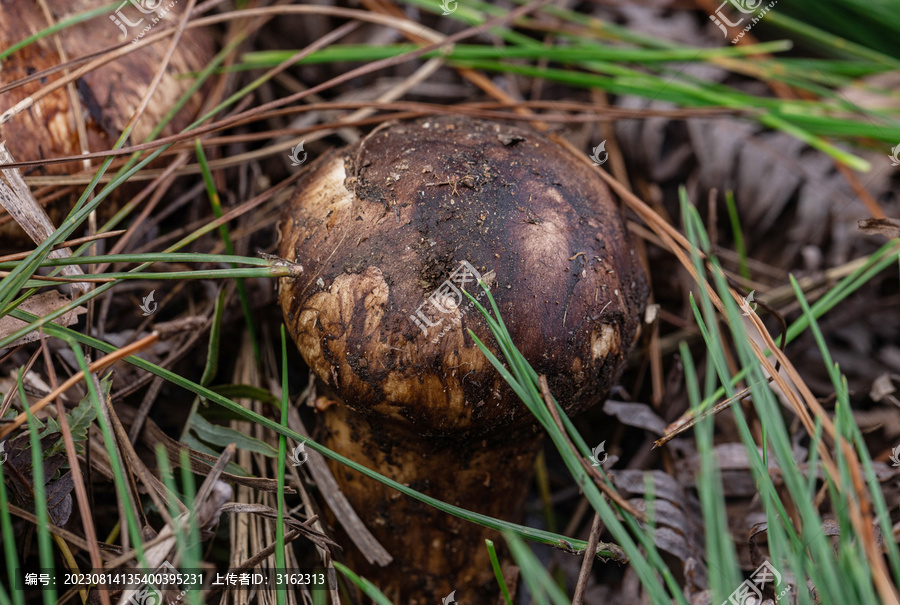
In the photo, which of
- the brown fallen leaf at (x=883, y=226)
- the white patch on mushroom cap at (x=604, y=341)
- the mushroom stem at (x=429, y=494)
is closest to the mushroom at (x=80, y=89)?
the mushroom stem at (x=429, y=494)

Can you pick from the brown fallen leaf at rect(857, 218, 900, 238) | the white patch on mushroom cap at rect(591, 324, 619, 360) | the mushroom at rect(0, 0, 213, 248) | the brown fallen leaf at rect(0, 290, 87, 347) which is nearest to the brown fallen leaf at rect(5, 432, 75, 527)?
the brown fallen leaf at rect(0, 290, 87, 347)

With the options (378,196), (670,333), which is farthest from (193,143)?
(670,333)

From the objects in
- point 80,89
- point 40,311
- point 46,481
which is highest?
point 80,89

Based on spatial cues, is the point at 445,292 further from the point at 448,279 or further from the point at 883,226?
the point at 883,226

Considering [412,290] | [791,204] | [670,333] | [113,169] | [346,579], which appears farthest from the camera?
[791,204]

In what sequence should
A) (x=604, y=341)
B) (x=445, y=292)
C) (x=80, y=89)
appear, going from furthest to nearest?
(x=80, y=89), (x=604, y=341), (x=445, y=292)

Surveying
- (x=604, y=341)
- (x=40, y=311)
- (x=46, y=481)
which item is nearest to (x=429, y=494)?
(x=604, y=341)

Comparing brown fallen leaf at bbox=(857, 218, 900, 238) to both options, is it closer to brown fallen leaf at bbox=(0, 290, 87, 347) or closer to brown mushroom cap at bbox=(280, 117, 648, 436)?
brown mushroom cap at bbox=(280, 117, 648, 436)

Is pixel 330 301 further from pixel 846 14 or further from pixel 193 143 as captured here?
pixel 846 14
